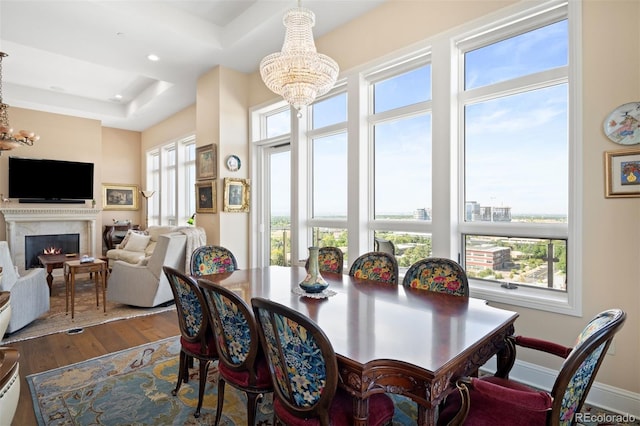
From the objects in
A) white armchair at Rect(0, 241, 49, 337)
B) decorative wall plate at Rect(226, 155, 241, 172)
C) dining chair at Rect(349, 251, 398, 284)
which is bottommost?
white armchair at Rect(0, 241, 49, 337)

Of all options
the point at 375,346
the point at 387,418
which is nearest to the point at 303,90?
the point at 375,346

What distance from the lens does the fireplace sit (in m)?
6.80

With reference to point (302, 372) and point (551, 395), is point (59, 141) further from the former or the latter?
point (551, 395)

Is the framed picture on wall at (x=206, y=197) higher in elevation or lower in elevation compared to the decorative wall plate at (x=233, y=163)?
lower

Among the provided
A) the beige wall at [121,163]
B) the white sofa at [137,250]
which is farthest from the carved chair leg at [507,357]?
the beige wall at [121,163]

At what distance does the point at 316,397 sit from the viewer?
1.33 metres

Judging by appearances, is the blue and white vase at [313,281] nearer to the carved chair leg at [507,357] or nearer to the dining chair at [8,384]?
the carved chair leg at [507,357]

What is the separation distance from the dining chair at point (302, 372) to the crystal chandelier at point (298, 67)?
70.8 inches

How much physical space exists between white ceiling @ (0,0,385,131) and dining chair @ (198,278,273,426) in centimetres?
311

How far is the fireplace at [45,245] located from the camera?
6.80 metres

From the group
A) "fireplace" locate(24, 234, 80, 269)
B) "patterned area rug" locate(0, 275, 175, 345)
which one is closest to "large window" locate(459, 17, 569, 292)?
"patterned area rug" locate(0, 275, 175, 345)

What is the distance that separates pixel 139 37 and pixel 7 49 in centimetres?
256

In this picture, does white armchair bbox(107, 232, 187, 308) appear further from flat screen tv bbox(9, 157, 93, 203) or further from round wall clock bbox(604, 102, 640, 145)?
round wall clock bbox(604, 102, 640, 145)

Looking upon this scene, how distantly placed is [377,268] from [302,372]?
1594 millimetres
